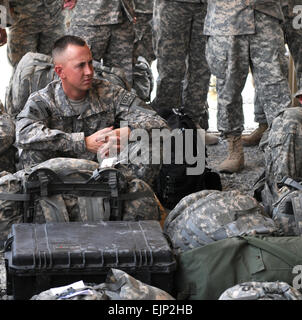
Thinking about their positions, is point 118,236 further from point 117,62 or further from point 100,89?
point 117,62

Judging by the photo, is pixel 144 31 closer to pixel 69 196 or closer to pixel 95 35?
pixel 95 35

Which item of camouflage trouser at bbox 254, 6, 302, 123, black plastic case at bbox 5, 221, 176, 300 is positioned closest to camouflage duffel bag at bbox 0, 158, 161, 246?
black plastic case at bbox 5, 221, 176, 300

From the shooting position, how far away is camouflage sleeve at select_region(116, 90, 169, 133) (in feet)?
14.1

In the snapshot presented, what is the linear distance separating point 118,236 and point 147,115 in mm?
1278

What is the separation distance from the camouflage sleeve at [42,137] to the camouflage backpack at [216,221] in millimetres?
874

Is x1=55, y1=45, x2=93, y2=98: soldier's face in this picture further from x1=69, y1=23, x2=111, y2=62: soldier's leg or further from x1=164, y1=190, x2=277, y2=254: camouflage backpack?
x1=69, y1=23, x2=111, y2=62: soldier's leg

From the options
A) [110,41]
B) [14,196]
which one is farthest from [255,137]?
[14,196]

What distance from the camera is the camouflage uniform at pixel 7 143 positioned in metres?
4.45

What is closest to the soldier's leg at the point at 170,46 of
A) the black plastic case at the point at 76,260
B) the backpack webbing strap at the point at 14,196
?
the backpack webbing strap at the point at 14,196

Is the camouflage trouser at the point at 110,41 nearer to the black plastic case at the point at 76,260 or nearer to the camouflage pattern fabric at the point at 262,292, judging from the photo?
the black plastic case at the point at 76,260

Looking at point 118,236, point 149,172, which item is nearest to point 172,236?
point 118,236

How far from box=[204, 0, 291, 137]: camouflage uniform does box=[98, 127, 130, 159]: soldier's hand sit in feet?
4.20

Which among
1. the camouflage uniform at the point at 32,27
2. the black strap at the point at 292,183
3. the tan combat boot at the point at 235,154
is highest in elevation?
the camouflage uniform at the point at 32,27

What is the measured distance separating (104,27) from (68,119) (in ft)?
4.96
